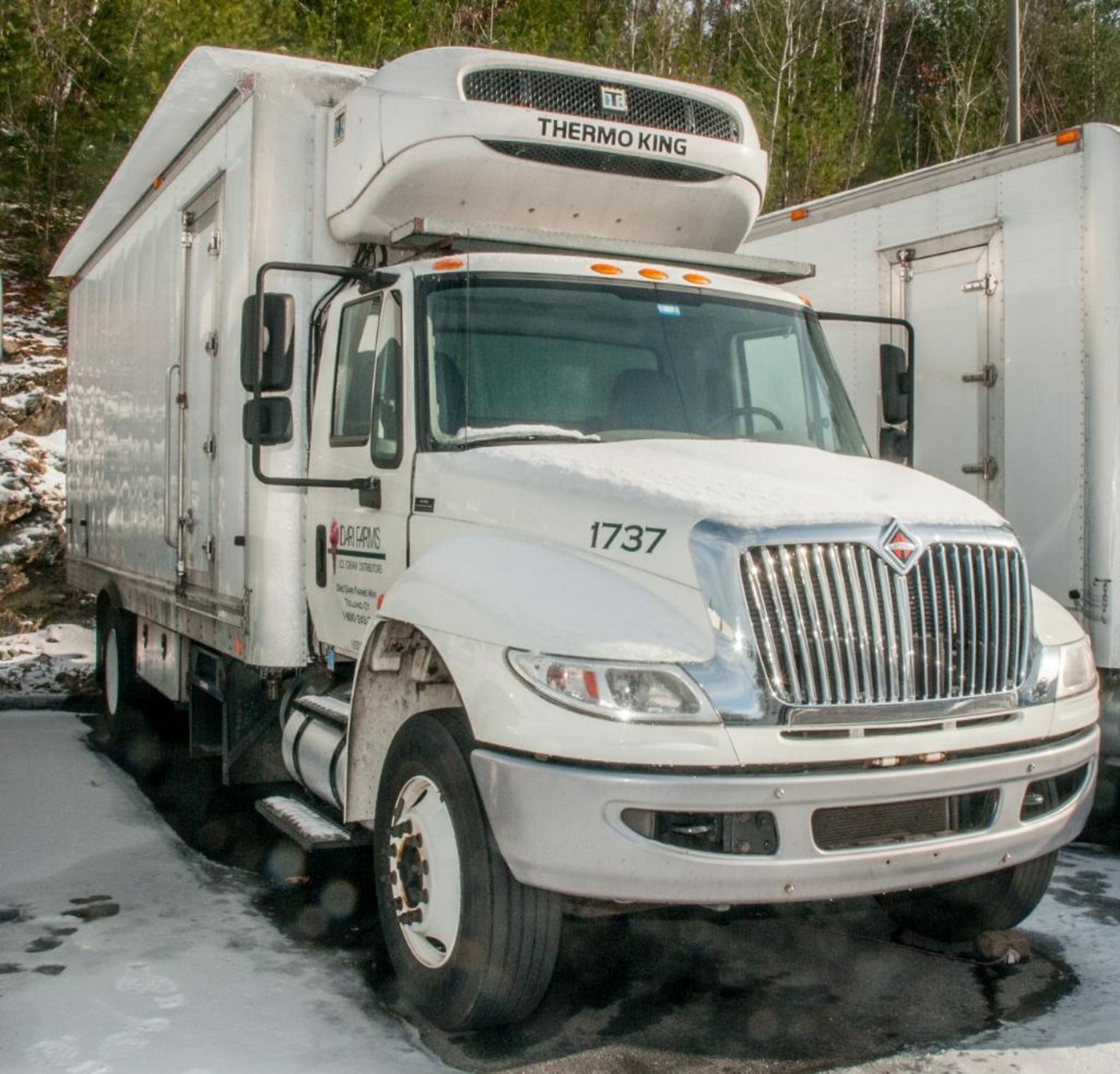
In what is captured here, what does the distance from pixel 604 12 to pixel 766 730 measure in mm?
30026

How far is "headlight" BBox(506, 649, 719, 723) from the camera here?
383 centimetres

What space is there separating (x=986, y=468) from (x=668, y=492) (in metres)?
3.49

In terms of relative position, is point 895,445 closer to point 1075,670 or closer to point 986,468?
point 986,468

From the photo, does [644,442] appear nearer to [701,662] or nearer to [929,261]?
[701,662]

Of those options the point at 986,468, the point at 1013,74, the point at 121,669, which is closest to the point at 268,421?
the point at 986,468

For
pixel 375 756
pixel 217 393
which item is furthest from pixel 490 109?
pixel 375 756

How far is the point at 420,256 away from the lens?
5.84 m

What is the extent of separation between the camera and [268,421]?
17.4 feet

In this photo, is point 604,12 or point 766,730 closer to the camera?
point 766,730

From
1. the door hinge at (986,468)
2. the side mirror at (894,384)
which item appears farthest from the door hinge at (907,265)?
the side mirror at (894,384)

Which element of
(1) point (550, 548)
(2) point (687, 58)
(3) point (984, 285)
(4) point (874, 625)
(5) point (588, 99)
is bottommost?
(4) point (874, 625)

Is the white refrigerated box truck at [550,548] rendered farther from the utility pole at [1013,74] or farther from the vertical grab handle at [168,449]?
the utility pole at [1013,74]

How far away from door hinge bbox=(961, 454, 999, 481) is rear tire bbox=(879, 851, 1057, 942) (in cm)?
257

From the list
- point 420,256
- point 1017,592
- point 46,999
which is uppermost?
point 420,256
